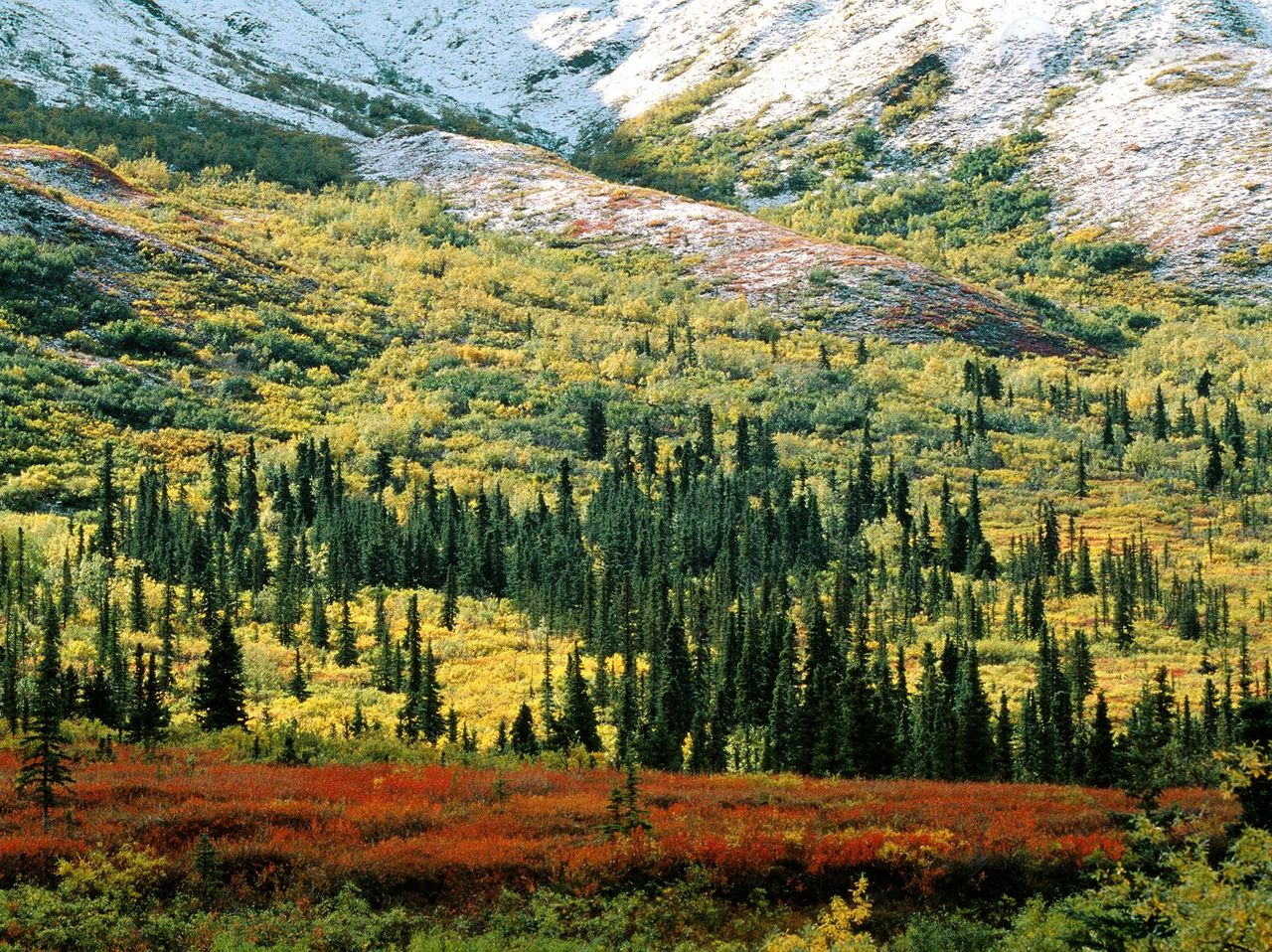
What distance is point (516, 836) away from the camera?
3072 cm

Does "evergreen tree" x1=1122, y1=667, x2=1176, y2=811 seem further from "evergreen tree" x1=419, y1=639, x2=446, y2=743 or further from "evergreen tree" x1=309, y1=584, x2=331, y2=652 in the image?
"evergreen tree" x1=309, y1=584, x2=331, y2=652

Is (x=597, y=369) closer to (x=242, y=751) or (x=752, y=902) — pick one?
(x=242, y=751)

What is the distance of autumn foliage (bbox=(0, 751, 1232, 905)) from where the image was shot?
1081 inches

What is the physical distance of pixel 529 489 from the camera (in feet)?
436

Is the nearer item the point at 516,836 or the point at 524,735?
the point at 516,836

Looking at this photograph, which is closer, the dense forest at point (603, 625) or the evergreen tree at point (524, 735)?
the dense forest at point (603, 625)

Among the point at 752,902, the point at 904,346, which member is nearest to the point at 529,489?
the point at 904,346

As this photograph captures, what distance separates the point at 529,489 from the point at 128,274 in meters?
89.0

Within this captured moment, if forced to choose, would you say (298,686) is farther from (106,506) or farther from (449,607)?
(106,506)

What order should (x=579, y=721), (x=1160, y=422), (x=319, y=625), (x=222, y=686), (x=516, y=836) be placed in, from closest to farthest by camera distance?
(x=516, y=836), (x=222, y=686), (x=579, y=721), (x=319, y=625), (x=1160, y=422)

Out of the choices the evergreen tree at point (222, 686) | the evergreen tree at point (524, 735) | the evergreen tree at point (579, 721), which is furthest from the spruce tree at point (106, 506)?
the evergreen tree at point (524, 735)

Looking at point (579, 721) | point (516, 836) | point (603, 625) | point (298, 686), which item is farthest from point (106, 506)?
point (516, 836)

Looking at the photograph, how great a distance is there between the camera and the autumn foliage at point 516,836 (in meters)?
27.5

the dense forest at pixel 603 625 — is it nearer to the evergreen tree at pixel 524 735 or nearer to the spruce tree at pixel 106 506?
the evergreen tree at pixel 524 735
